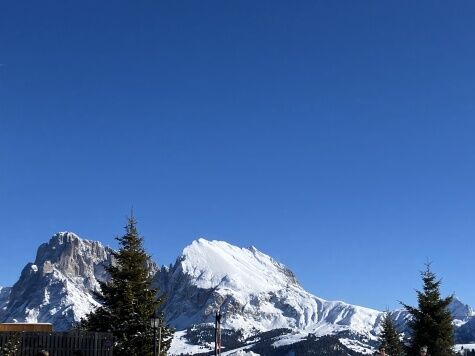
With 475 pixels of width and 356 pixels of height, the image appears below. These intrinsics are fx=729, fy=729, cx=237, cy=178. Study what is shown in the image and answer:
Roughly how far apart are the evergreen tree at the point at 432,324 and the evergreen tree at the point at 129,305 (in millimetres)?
15767

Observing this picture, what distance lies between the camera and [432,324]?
4509 centimetres

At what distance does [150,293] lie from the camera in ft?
129

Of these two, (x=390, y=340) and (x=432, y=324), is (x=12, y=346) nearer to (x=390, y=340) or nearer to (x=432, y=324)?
(x=432, y=324)

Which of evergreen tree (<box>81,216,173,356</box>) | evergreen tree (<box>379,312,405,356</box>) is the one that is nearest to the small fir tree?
evergreen tree (<box>81,216,173,356</box>)

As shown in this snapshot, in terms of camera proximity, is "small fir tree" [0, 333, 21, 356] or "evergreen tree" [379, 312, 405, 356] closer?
"small fir tree" [0, 333, 21, 356]

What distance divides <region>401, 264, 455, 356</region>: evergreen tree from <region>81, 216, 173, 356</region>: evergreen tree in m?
15.8

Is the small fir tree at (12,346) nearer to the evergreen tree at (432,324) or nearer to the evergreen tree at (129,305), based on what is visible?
the evergreen tree at (129,305)

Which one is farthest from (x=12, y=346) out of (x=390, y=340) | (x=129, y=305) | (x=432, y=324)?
(x=390, y=340)

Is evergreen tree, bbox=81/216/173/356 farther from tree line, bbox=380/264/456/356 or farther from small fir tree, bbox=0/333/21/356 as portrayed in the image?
tree line, bbox=380/264/456/356

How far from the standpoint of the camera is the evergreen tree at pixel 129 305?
37906 millimetres

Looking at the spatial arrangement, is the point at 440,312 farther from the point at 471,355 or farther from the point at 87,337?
the point at 87,337

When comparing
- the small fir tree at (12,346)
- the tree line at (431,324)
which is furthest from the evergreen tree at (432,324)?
the small fir tree at (12,346)

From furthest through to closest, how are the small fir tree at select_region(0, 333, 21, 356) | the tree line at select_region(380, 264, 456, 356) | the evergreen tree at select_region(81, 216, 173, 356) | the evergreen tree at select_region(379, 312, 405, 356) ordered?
the evergreen tree at select_region(379, 312, 405, 356), the tree line at select_region(380, 264, 456, 356), the evergreen tree at select_region(81, 216, 173, 356), the small fir tree at select_region(0, 333, 21, 356)

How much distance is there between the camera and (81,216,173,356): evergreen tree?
37.9 m
